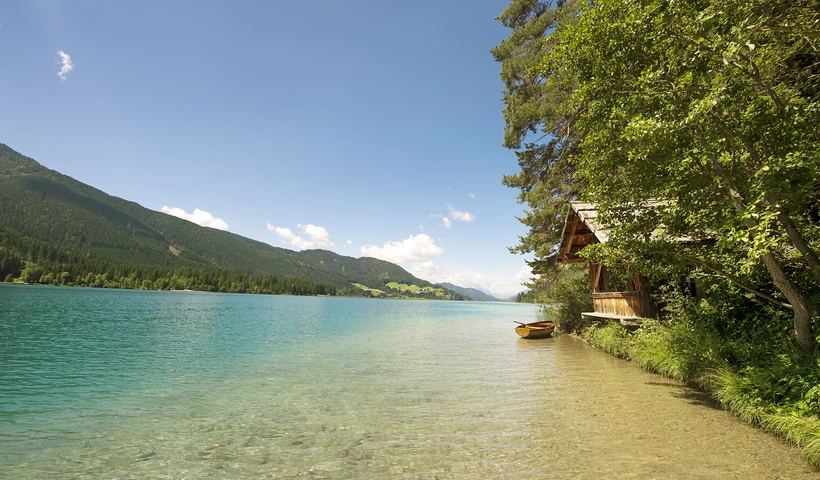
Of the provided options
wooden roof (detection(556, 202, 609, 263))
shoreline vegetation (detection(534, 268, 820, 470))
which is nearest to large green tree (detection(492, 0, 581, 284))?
wooden roof (detection(556, 202, 609, 263))

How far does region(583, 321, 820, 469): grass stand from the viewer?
659 cm

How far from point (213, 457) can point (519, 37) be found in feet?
79.6

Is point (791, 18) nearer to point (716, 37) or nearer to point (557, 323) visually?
point (716, 37)

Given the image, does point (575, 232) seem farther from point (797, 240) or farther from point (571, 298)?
point (797, 240)

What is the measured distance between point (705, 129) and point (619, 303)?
11162 millimetres

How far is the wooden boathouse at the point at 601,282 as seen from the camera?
1534 cm

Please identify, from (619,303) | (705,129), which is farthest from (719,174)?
(619,303)

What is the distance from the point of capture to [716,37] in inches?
271

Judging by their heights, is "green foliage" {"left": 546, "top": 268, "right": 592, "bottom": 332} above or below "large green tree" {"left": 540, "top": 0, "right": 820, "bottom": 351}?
below

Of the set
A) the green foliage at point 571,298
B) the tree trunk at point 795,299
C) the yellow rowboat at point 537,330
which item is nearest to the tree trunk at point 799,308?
the tree trunk at point 795,299

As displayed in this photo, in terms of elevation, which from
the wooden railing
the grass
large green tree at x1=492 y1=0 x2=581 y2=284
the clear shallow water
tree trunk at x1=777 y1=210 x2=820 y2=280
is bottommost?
the clear shallow water

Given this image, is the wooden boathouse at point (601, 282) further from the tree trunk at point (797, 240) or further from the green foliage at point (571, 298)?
the green foliage at point (571, 298)

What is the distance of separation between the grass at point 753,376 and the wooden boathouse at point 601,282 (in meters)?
1.83

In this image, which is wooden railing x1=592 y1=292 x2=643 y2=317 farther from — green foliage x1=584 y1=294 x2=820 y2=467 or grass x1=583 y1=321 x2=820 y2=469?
grass x1=583 y1=321 x2=820 y2=469
